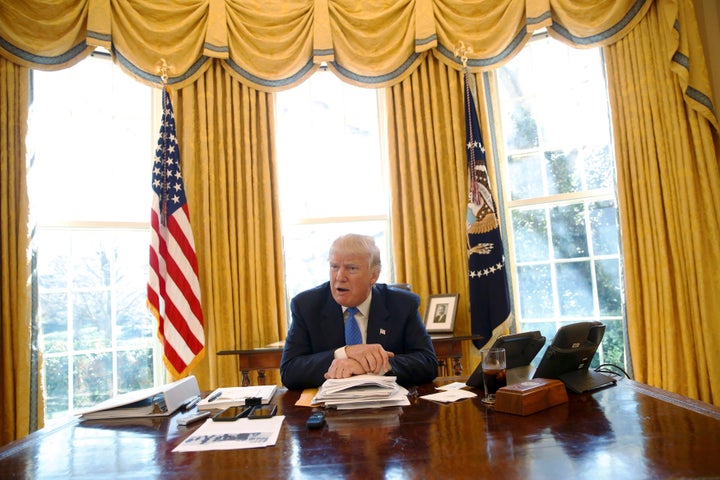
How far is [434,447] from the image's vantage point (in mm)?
999

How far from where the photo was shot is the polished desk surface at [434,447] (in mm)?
869

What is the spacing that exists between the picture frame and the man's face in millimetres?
1252

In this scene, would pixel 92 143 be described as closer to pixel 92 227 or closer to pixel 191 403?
pixel 92 227

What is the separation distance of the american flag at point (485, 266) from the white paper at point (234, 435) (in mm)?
2204

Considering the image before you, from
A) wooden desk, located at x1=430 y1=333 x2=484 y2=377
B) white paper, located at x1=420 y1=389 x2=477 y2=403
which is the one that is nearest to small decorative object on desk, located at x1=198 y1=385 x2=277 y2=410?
white paper, located at x1=420 y1=389 x2=477 y2=403

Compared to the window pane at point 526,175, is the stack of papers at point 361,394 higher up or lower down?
lower down

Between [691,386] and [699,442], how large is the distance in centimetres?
243

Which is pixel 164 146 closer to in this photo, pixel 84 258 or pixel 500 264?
pixel 84 258

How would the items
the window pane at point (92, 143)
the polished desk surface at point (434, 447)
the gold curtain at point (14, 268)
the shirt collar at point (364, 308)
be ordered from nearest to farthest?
the polished desk surface at point (434, 447), the shirt collar at point (364, 308), the gold curtain at point (14, 268), the window pane at point (92, 143)

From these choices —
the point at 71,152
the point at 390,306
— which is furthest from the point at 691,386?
the point at 71,152

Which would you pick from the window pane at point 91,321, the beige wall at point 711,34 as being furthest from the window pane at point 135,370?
the beige wall at point 711,34

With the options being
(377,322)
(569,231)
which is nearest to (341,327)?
(377,322)

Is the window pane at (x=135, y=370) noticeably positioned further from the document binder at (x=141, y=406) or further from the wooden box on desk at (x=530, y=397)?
the wooden box on desk at (x=530, y=397)

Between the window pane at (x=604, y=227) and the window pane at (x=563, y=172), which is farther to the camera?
the window pane at (x=563, y=172)
